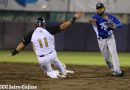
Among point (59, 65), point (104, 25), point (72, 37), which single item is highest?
point (104, 25)

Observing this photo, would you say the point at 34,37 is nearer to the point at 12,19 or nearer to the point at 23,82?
the point at 23,82

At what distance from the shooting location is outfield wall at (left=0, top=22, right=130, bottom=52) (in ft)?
78.5

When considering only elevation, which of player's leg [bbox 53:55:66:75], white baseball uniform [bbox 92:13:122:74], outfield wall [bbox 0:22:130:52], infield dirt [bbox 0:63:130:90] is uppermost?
white baseball uniform [bbox 92:13:122:74]

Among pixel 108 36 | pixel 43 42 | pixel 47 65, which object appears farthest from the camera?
pixel 108 36

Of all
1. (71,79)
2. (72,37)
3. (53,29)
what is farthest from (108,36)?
(72,37)

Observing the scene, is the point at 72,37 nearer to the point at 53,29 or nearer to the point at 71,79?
the point at 71,79

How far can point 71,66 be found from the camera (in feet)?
54.1

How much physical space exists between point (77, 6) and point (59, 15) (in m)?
0.96

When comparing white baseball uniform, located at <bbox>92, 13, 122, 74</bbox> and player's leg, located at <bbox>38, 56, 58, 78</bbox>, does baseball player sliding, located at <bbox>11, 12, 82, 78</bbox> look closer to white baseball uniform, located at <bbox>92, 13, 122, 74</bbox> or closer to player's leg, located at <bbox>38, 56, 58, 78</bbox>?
player's leg, located at <bbox>38, 56, 58, 78</bbox>

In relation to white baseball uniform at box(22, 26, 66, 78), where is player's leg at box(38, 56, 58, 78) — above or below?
below

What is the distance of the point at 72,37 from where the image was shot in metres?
24.0

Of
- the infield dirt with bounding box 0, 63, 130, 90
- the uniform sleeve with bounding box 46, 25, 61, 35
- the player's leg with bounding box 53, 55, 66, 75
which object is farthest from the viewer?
the player's leg with bounding box 53, 55, 66, 75

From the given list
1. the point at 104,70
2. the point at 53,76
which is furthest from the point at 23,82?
the point at 104,70

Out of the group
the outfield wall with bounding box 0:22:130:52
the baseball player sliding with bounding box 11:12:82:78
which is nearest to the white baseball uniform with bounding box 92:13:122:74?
the baseball player sliding with bounding box 11:12:82:78
